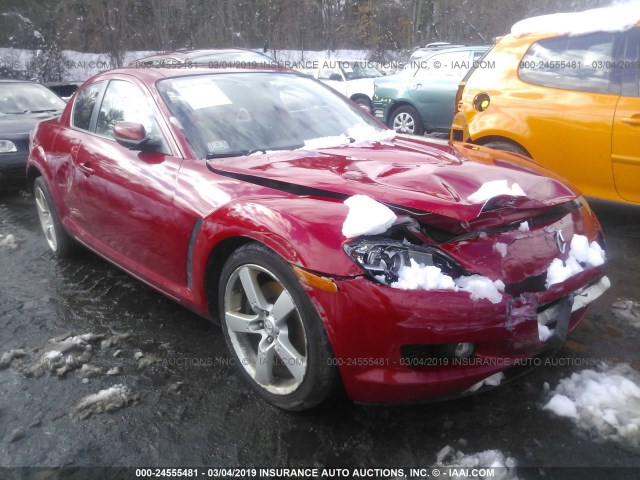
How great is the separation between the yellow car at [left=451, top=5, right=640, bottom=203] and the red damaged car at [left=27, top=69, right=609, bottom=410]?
1316mm

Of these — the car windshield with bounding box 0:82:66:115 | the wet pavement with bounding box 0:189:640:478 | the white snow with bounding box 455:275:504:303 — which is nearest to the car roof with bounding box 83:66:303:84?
the wet pavement with bounding box 0:189:640:478

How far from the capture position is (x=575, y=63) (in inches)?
167

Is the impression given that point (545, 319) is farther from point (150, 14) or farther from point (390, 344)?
point (150, 14)

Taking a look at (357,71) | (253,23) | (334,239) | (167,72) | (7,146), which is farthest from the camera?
(253,23)

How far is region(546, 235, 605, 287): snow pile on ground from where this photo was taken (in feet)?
6.86

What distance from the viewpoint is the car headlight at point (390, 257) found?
1895 millimetres

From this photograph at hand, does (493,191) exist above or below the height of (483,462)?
above

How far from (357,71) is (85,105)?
11.9m

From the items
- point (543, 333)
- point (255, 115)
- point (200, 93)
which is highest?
point (200, 93)

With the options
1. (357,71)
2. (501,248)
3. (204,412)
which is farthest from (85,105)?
(357,71)

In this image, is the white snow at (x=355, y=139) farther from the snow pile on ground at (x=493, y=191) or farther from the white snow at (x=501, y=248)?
the white snow at (x=501, y=248)

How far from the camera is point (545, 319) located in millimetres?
2102

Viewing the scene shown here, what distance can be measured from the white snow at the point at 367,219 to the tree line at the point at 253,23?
22974mm

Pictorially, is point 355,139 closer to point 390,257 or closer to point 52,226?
point 390,257
